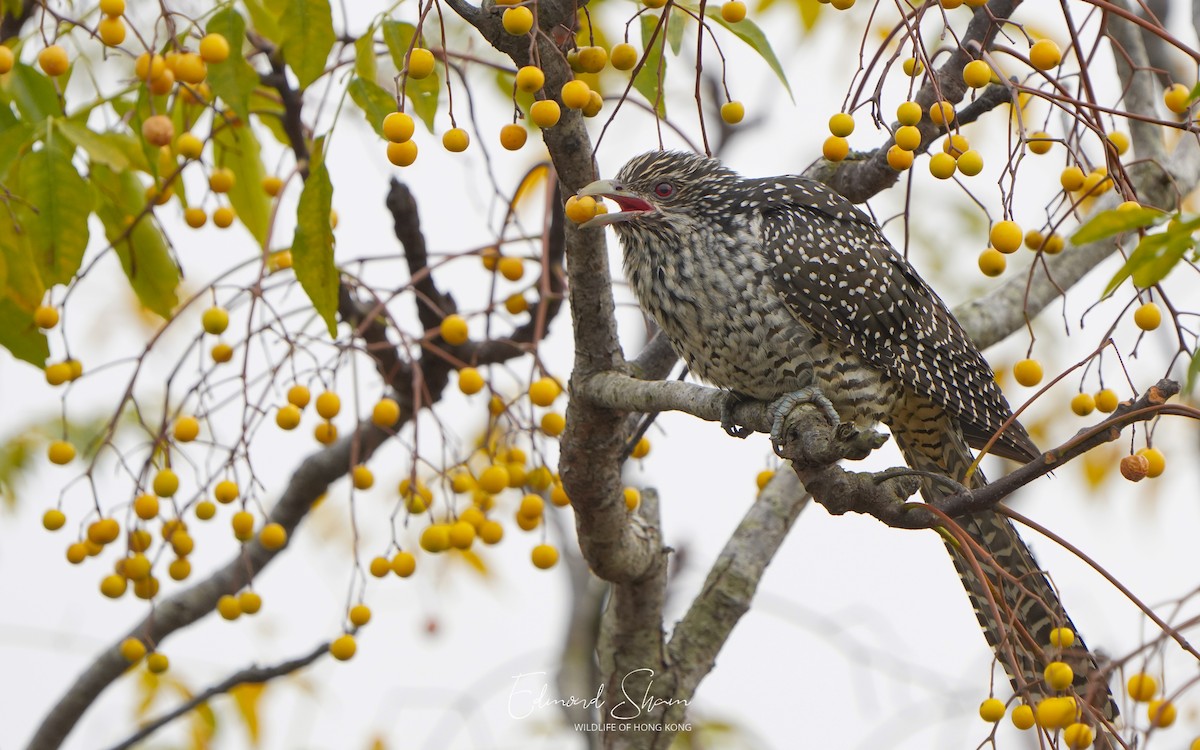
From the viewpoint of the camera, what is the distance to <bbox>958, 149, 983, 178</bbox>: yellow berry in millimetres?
2824

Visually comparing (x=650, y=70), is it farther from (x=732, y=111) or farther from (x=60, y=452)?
(x=60, y=452)

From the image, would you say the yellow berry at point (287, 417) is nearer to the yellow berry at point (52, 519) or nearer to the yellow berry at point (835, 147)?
the yellow berry at point (52, 519)

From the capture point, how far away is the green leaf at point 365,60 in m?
3.17

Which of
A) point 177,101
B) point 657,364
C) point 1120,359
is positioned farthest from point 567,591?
point 1120,359

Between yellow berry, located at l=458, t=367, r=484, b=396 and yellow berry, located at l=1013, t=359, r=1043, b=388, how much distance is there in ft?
4.71

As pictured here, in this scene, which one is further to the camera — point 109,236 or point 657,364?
point 657,364

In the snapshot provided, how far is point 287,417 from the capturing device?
3529mm

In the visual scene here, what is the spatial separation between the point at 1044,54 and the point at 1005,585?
1.68 m

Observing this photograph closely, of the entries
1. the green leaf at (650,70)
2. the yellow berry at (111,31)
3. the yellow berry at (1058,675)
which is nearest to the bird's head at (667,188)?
the green leaf at (650,70)

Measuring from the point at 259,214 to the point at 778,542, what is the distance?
197 centimetres

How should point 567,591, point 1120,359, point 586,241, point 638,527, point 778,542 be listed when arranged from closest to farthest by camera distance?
point 1120,359, point 586,241, point 638,527, point 778,542, point 567,591

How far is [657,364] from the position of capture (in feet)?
13.8

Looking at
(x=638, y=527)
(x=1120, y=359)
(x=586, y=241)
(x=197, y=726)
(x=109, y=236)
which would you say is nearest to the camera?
(x=1120, y=359)

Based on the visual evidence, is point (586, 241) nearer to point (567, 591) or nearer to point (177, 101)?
point (177, 101)
